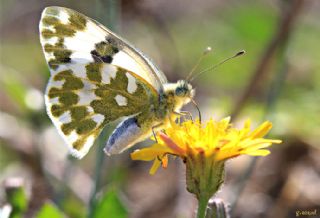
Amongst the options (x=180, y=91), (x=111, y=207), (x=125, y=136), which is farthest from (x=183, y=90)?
(x=111, y=207)

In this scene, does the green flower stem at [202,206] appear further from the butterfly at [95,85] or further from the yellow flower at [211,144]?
the butterfly at [95,85]

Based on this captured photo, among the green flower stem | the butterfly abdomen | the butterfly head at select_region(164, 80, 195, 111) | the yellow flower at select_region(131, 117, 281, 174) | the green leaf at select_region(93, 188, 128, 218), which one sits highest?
the butterfly head at select_region(164, 80, 195, 111)

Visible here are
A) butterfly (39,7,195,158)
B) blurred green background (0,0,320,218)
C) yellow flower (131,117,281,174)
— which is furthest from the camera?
blurred green background (0,0,320,218)

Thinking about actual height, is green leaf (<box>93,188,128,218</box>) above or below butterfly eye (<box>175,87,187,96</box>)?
below

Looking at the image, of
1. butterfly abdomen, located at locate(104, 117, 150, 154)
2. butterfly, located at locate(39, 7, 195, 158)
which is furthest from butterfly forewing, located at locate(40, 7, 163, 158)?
butterfly abdomen, located at locate(104, 117, 150, 154)

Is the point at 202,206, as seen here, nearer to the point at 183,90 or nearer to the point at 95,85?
the point at 183,90

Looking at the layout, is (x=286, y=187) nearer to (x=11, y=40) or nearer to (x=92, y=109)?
(x=92, y=109)

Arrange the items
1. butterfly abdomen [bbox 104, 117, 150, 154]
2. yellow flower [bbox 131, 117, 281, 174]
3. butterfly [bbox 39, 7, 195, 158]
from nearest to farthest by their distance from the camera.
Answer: yellow flower [bbox 131, 117, 281, 174] < butterfly abdomen [bbox 104, 117, 150, 154] < butterfly [bbox 39, 7, 195, 158]

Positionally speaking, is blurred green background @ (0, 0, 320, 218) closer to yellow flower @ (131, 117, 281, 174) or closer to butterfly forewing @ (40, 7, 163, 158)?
butterfly forewing @ (40, 7, 163, 158)
